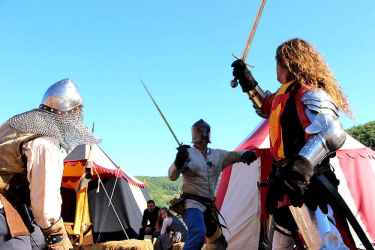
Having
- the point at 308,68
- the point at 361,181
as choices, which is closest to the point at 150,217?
the point at 361,181

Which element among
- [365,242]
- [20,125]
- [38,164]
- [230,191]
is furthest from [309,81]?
[230,191]

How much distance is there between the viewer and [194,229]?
2.96m

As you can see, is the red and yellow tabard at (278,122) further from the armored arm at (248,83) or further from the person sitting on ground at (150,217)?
the person sitting on ground at (150,217)

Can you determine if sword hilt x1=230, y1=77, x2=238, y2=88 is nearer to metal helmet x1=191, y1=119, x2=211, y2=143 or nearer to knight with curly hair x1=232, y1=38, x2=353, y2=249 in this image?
knight with curly hair x1=232, y1=38, x2=353, y2=249

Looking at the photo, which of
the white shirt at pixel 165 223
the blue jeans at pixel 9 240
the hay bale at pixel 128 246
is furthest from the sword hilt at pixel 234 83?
the hay bale at pixel 128 246

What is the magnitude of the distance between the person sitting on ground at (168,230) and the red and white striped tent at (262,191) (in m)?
0.95

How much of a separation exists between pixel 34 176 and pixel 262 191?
409 centimetres

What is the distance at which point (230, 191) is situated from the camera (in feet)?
19.1

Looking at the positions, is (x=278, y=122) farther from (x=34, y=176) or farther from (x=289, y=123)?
(x=34, y=176)

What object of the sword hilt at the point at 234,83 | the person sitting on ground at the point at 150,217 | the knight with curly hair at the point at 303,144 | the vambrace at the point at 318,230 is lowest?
the person sitting on ground at the point at 150,217

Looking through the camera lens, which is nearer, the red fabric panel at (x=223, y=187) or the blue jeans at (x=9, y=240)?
the blue jeans at (x=9, y=240)

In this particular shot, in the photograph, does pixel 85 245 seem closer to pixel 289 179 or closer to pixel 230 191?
pixel 230 191

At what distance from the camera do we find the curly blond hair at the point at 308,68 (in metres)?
1.96

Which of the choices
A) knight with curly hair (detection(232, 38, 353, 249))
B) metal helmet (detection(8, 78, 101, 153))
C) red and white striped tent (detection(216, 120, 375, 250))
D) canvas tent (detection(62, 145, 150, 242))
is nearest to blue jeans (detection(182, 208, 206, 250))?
knight with curly hair (detection(232, 38, 353, 249))
